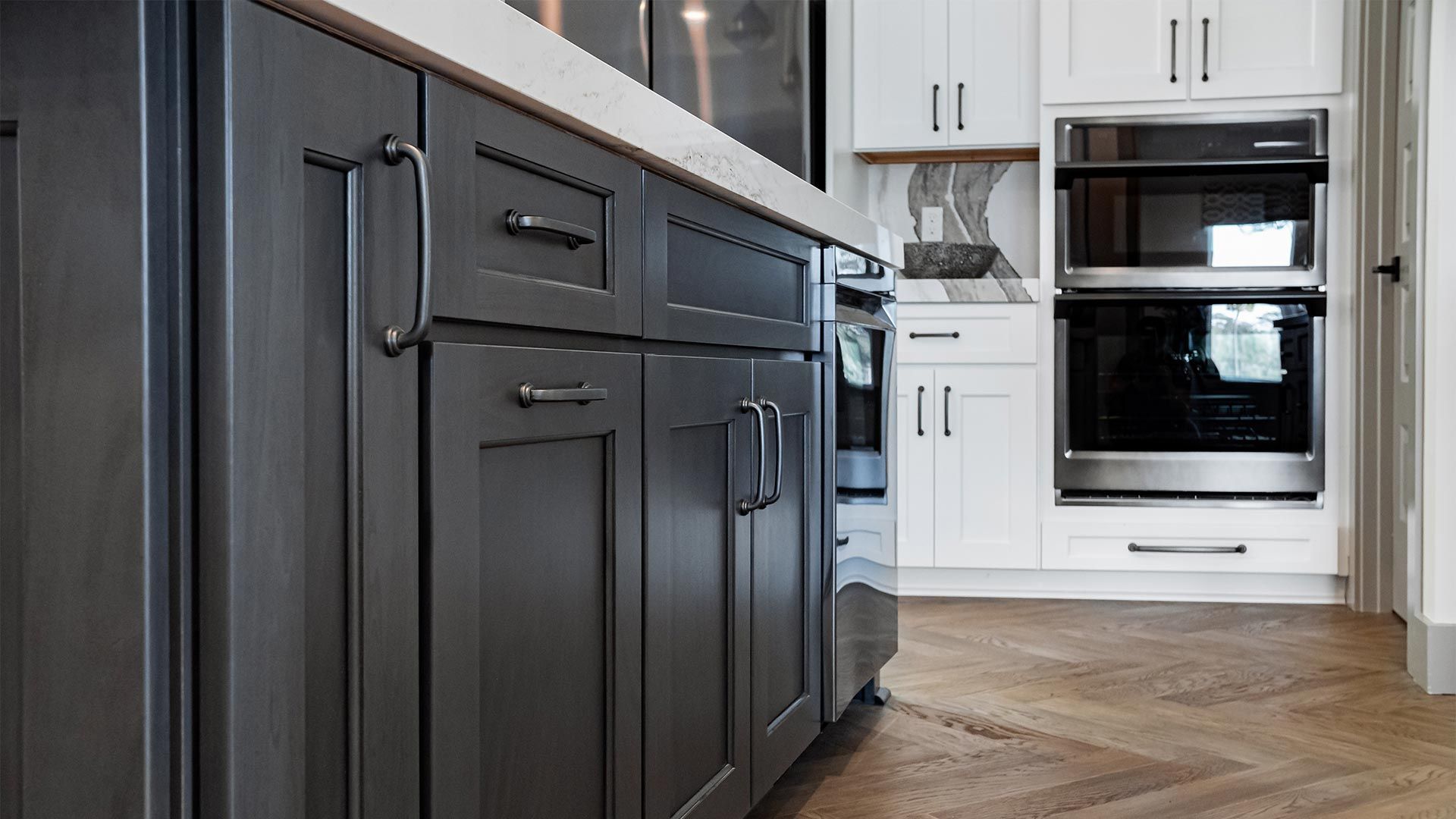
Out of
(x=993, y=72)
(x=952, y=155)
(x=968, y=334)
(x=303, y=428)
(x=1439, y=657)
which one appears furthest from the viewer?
(x=952, y=155)

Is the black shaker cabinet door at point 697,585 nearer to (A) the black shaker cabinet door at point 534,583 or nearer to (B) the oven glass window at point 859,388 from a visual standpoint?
(A) the black shaker cabinet door at point 534,583

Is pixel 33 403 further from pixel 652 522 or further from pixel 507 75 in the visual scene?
pixel 652 522

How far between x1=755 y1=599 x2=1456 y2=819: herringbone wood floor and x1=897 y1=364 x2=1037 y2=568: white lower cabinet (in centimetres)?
37

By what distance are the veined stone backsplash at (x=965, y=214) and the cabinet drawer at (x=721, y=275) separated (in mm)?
2242

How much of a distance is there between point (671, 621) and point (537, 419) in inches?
14.3

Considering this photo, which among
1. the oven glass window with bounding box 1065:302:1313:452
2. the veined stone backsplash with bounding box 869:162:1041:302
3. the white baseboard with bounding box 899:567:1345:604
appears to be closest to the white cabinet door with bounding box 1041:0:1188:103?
the veined stone backsplash with bounding box 869:162:1041:302

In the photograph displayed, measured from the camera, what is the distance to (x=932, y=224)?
4.00m

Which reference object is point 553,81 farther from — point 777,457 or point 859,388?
point 859,388

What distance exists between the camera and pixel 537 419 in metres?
0.95

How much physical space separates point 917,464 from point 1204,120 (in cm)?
128

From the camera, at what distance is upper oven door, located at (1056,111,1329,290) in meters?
3.32

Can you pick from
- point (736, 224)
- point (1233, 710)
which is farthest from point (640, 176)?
point (1233, 710)

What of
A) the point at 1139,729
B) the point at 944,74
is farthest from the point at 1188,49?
the point at 1139,729

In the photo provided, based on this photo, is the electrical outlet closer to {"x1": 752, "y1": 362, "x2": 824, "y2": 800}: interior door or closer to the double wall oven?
the double wall oven
